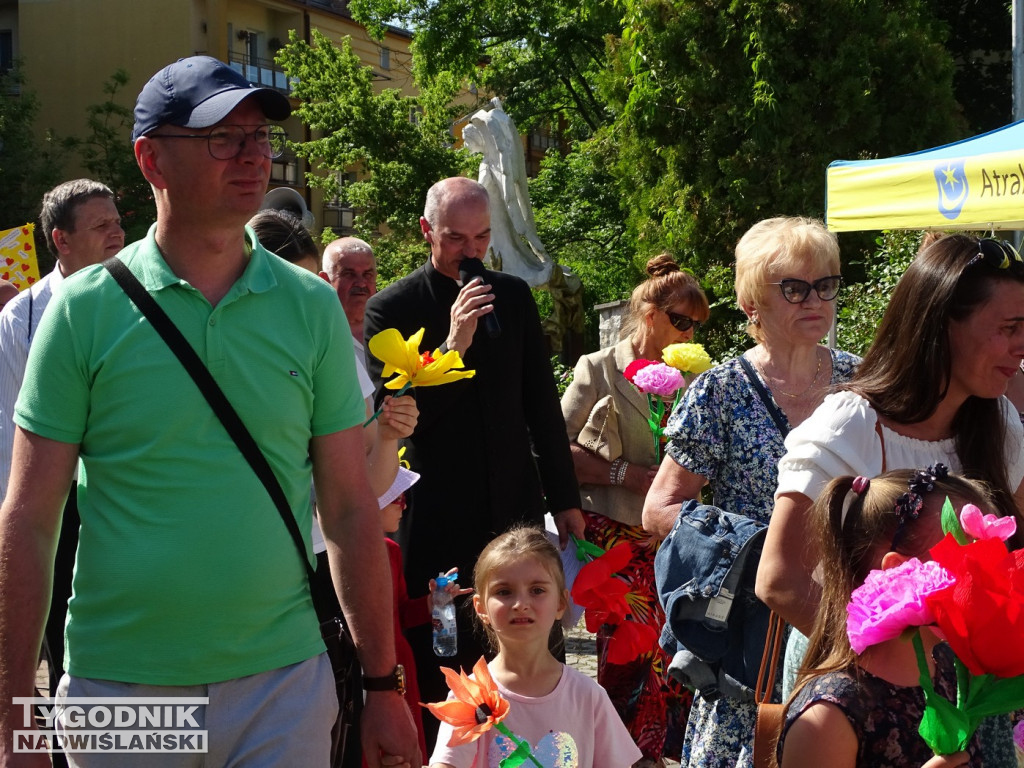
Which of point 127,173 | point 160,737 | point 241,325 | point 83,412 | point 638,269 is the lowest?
point 160,737

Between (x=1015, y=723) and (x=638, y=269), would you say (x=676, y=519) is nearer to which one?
(x=1015, y=723)

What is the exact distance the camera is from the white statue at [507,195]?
66.1 ft

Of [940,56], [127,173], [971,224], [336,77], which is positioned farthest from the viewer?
[127,173]

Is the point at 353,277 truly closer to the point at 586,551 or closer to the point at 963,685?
the point at 586,551

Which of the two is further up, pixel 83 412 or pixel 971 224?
pixel 971 224

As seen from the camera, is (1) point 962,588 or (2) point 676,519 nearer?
(1) point 962,588

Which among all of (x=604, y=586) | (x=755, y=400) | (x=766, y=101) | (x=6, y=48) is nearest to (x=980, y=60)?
(x=766, y=101)

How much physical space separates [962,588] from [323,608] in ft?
4.43

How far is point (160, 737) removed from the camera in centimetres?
233

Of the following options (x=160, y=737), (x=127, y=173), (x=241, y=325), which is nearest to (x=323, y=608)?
(x=160, y=737)

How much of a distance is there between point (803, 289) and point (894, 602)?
191cm

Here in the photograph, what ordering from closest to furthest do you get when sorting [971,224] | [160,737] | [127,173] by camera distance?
[160,737] < [971,224] < [127,173]

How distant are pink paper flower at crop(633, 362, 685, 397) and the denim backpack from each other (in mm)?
1689

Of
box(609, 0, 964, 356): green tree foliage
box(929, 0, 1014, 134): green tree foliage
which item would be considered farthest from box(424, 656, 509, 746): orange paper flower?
box(929, 0, 1014, 134): green tree foliage
